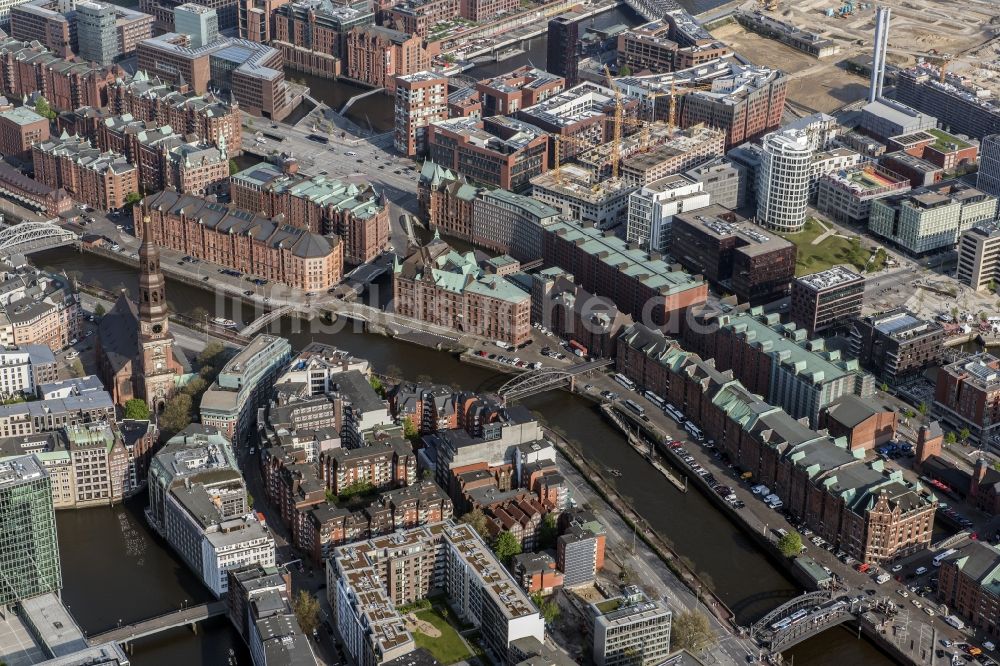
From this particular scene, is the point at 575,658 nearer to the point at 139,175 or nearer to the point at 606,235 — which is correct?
the point at 606,235

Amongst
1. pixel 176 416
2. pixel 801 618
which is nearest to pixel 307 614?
pixel 176 416

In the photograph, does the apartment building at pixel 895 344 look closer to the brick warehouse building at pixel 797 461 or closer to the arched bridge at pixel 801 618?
the brick warehouse building at pixel 797 461

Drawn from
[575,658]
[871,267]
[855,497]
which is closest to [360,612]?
[575,658]

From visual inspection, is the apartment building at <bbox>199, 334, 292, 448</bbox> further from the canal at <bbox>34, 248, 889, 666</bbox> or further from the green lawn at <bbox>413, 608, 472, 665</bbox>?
the green lawn at <bbox>413, 608, 472, 665</bbox>

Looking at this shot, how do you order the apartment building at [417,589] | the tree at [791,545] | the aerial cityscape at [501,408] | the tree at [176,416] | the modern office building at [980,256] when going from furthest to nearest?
the modern office building at [980,256]
the tree at [176,416]
the tree at [791,545]
the aerial cityscape at [501,408]
the apartment building at [417,589]

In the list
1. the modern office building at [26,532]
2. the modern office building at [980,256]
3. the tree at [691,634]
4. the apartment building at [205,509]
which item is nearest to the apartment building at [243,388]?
the apartment building at [205,509]
